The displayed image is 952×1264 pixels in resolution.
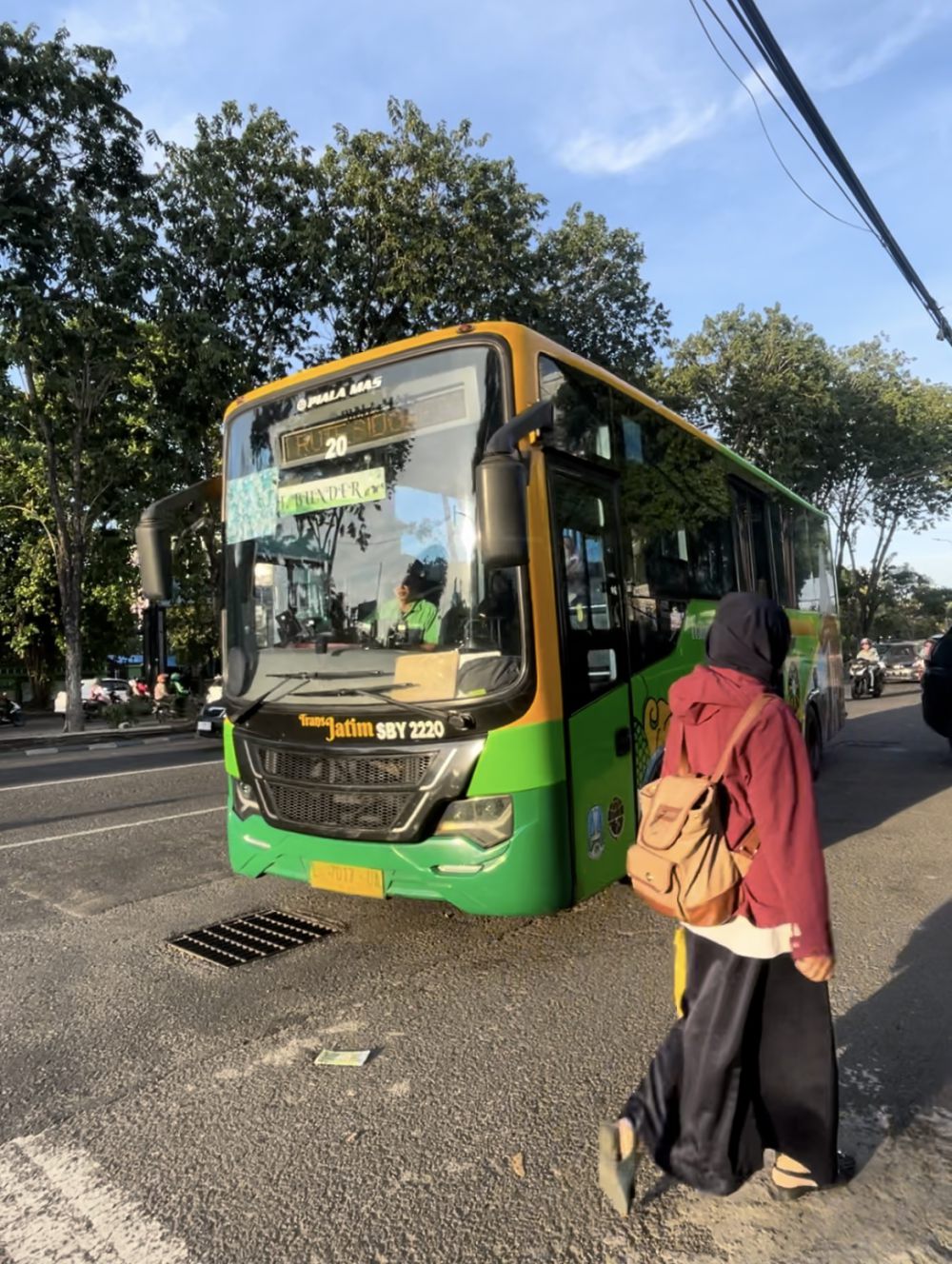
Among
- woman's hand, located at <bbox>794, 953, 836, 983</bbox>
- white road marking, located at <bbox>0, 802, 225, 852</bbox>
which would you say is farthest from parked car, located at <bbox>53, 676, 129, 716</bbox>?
woman's hand, located at <bbox>794, 953, 836, 983</bbox>

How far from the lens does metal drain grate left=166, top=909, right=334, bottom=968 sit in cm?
476

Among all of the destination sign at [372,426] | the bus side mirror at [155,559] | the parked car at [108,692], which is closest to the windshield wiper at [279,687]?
the bus side mirror at [155,559]

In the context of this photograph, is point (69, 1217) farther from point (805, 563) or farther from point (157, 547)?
point (805, 563)

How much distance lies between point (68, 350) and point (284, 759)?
16033 millimetres

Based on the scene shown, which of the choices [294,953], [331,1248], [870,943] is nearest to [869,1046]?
[870,943]

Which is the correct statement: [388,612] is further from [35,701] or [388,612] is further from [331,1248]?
[35,701]

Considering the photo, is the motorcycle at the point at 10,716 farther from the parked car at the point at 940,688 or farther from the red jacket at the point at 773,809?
the red jacket at the point at 773,809

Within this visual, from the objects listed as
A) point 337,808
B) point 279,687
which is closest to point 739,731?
point 337,808

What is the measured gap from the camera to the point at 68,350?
58.2ft

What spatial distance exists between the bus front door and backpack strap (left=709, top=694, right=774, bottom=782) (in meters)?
1.88

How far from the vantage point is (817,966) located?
7.89ft

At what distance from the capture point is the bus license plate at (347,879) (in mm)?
4375

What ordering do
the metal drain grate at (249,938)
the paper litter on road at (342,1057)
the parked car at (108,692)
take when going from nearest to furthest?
the paper litter on road at (342,1057)
the metal drain grate at (249,938)
the parked car at (108,692)

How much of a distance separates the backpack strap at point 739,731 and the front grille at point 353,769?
6.40 ft
